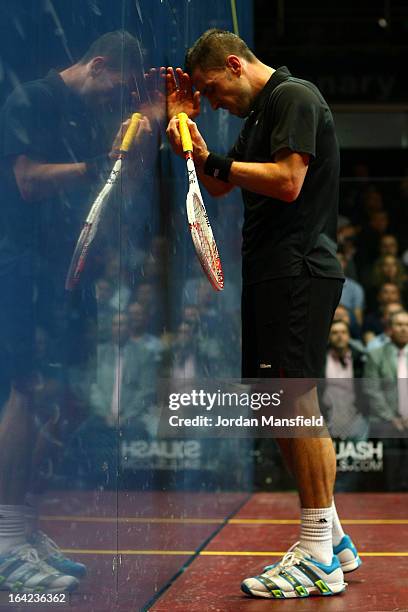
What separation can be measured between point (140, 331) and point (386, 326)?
11.8 ft

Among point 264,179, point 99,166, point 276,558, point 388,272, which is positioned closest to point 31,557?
point 99,166

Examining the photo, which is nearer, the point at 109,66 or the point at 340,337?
the point at 109,66

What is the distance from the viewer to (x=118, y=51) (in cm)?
208

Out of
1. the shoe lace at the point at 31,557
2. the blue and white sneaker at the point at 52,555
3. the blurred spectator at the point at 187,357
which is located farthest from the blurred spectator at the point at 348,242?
the shoe lace at the point at 31,557

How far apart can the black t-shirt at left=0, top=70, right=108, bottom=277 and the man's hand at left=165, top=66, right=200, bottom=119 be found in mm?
834

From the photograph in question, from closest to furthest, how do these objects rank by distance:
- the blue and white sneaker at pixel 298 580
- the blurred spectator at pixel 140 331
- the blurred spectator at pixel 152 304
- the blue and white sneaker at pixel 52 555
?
the blue and white sneaker at pixel 52 555 < the blurred spectator at pixel 140 331 < the blurred spectator at pixel 152 304 < the blue and white sneaker at pixel 298 580

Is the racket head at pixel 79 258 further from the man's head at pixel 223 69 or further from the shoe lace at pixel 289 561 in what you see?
the shoe lace at pixel 289 561

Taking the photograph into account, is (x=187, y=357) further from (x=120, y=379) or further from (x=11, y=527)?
(x=11, y=527)

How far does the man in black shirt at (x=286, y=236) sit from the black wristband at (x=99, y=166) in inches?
23.7

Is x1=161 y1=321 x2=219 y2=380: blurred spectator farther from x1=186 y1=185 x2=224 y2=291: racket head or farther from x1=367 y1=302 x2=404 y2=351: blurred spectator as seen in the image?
x1=367 y1=302 x2=404 y2=351: blurred spectator

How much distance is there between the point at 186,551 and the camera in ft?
10.2

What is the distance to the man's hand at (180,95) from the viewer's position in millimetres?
2730
